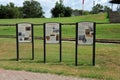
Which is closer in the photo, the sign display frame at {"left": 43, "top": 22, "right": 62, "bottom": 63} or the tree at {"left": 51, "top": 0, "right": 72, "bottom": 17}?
the sign display frame at {"left": 43, "top": 22, "right": 62, "bottom": 63}

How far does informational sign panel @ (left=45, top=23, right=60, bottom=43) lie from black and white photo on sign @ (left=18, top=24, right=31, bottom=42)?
1108 mm

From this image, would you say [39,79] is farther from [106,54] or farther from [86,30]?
[106,54]

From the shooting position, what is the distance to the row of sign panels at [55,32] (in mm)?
15102

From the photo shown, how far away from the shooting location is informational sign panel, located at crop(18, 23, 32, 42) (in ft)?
55.2

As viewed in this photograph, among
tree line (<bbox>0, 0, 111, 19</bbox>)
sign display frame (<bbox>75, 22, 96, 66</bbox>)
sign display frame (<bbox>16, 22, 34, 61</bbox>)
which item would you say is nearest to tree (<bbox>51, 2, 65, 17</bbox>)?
tree line (<bbox>0, 0, 111, 19</bbox>)

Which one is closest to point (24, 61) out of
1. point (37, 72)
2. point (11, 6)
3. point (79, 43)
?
point (79, 43)

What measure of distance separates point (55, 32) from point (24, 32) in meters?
1.61

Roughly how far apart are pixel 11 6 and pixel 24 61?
351 feet

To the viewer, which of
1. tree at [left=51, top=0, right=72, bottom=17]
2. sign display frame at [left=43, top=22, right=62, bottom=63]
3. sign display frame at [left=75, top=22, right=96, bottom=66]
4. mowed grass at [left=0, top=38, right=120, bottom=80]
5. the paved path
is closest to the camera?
the paved path

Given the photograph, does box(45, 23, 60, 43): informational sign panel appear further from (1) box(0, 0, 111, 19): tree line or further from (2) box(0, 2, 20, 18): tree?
(2) box(0, 2, 20, 18): tree

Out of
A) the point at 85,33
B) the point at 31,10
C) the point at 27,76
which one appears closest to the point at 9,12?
the point at 31,10

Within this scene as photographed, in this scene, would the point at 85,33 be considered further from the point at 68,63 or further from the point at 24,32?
the point at 24,32

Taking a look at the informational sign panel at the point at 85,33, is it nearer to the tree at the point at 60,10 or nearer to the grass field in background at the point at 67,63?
the grass field in background at the point at 67,63

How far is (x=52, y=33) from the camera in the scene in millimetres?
16125
